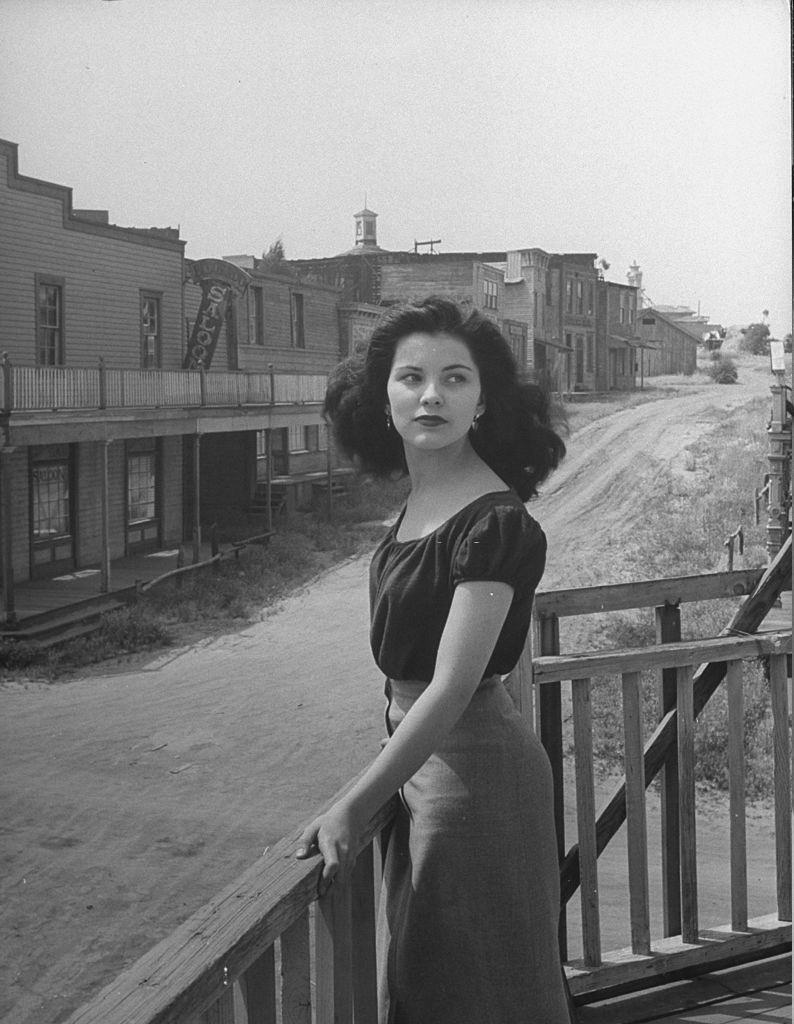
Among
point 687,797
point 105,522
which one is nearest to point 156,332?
point 105,522

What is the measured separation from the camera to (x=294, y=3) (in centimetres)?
203

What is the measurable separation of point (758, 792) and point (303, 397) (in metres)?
1.25

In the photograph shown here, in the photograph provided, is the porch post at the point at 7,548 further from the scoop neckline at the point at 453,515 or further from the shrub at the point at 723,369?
the shrub at the point at 723,369

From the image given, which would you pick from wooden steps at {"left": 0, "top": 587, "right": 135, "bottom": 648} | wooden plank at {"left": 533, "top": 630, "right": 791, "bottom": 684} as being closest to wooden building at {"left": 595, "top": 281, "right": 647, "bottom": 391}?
wooden plank at {"left": 533, "top": 630, "right": 791, "bottom": 684}

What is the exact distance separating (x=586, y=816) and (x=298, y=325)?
1.02 metres

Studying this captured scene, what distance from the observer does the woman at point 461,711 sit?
155 centimetres

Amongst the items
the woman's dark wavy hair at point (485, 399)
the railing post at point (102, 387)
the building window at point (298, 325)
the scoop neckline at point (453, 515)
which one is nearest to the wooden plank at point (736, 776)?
the woman's dark wavy hair at point (485, 399)

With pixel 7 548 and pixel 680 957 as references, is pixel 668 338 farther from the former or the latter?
pixel 7 548

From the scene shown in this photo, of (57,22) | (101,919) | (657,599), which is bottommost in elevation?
(101,919)

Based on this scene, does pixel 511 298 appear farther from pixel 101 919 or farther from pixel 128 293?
Result: pixel 101 919

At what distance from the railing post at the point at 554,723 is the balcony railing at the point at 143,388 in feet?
2.04

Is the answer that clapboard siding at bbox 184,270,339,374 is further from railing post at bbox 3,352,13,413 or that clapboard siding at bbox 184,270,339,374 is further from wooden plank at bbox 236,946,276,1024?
wooden plank at bbox 236,946,276,1024

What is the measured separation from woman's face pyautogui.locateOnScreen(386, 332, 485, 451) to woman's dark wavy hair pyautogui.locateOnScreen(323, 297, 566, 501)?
0.6 inches

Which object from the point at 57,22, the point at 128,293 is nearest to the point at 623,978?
the point at 128,293
